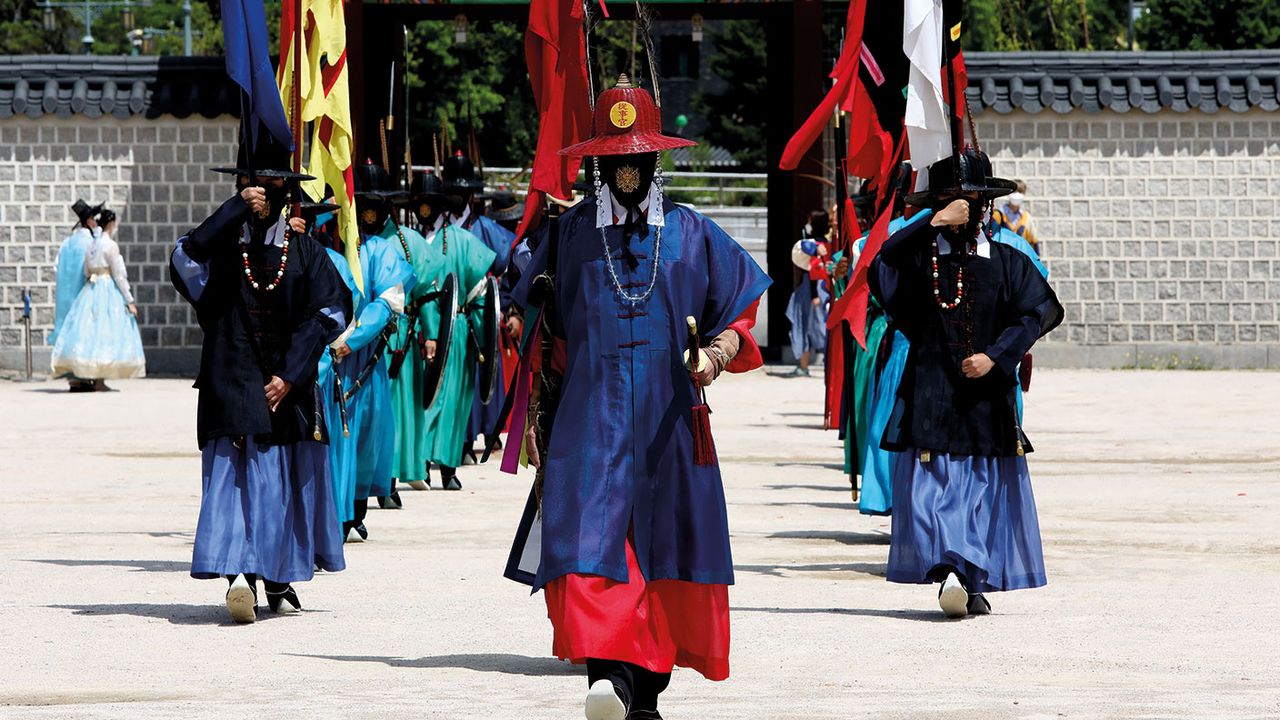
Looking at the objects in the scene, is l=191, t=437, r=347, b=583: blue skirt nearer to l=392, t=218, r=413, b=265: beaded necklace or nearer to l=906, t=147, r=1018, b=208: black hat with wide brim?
l=906, t=147, r=1018, b=208: black hat with wide brim

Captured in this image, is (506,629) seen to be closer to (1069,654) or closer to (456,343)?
(1069,654)

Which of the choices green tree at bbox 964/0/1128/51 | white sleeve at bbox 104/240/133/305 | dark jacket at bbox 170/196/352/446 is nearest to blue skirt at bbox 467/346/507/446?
dark jacket at bbox 170/196/352/446

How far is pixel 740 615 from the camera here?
806 centimetres

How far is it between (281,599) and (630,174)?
105 inches

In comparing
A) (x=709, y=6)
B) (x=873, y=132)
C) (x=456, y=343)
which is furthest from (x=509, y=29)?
(x=873, y=132)

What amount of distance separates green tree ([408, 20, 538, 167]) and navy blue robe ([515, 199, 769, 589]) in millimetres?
31502

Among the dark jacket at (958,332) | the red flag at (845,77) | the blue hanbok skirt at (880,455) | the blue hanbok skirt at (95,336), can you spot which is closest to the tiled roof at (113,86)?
the blue hanbok skirt at (95,336)

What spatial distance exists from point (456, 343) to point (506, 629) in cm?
618

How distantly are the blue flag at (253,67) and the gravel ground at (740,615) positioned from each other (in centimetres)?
183

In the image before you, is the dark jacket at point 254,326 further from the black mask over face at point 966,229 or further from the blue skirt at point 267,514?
the black mask over face at point 966,229

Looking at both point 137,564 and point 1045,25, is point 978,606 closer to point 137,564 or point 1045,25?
point 137,564

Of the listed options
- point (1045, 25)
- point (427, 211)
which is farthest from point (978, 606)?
point (1045, 25)

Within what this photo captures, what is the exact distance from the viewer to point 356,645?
7.43m

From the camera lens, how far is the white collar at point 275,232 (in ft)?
27.0
